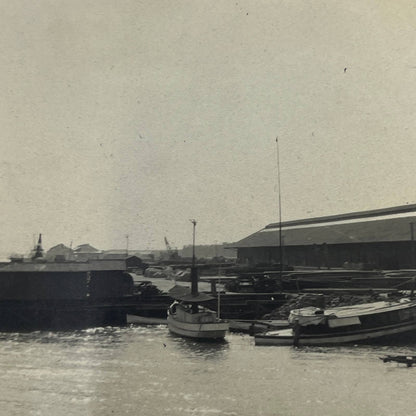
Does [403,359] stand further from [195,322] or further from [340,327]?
[195,322]

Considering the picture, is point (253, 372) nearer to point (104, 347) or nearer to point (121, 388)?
point (121, 388)

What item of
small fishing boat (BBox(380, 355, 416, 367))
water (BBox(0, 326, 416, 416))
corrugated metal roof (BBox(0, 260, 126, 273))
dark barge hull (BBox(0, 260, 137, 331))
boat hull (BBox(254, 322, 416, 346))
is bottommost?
water (BBox(0, 326, 416, 416))

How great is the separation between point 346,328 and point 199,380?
534 inches

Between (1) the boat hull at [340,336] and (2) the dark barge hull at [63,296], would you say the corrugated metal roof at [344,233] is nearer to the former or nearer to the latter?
(1) the boat hull at [340,336]

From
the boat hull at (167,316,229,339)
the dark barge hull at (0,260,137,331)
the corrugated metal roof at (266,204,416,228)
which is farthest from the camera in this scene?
the corrugated metal roof at (266,204,416,228)

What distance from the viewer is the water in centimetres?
2500

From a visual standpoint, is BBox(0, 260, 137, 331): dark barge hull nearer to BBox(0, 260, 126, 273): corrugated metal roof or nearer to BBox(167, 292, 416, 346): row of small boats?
BBox(0, 260, 126, 273): corrugated metal roof

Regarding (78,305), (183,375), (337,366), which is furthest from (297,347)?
(78,305)

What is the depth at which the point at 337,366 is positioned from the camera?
3234cm

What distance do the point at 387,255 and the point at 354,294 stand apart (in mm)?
20376

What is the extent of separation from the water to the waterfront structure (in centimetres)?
3691

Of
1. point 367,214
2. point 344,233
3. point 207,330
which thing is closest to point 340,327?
point 207,330

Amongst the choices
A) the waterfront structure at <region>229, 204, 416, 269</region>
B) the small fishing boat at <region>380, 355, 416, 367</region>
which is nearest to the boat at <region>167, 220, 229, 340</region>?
the small fishing boat at <region>380, 355, 416, 367</region>

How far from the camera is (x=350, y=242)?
78125mm
